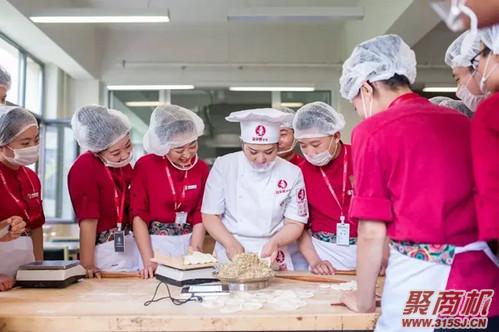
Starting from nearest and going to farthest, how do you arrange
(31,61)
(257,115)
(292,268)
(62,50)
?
(257,115) → (292,268) → (62,50) → (31,61)

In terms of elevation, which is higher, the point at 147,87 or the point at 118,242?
the point at 147,87

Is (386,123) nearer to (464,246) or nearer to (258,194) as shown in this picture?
(464,246)

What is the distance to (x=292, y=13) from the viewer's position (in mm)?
4199

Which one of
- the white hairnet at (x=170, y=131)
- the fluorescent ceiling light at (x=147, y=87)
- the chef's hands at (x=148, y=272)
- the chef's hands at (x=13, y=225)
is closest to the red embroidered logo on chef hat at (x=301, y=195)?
the white hairnet at (x=170, y=131)

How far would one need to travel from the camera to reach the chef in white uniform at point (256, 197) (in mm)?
2102

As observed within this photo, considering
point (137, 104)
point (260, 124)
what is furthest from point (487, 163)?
point (137, 104)

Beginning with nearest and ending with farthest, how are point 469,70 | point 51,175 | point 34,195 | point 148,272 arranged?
point 469,70 < point 148,272 < point 34,195 < point 51,175

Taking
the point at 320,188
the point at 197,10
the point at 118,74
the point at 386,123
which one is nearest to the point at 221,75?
the point at 197,10

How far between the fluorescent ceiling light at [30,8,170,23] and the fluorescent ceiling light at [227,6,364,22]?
71cm

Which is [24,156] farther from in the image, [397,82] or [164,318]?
[397,82]

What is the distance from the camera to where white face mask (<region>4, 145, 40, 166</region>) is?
78.0 inches

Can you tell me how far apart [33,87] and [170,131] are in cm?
444

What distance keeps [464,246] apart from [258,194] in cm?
117

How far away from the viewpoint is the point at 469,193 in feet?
3.65
